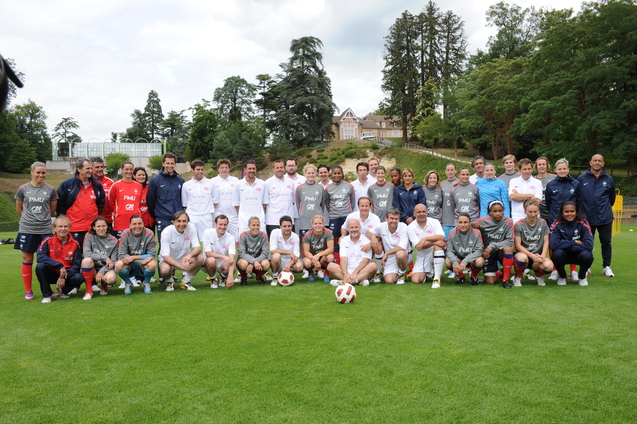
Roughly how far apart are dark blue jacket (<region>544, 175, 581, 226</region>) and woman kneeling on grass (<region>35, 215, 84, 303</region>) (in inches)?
282

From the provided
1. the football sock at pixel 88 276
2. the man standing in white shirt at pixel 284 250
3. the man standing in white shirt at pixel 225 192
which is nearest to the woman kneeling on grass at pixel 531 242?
the man standing in white shirt at pixel 284 250

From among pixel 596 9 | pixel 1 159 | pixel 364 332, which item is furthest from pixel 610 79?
pixel 1 159

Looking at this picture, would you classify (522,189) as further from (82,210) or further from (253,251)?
(82,210)

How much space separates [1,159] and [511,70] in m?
51.1

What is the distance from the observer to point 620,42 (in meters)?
26.6

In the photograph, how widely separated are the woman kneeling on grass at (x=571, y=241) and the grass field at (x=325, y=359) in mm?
622

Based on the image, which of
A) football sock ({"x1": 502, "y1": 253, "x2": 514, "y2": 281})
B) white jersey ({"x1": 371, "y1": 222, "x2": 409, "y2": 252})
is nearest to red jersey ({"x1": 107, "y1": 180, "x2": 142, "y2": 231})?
white jersey ({"x1": 371, "y1": 222, "x2": 409, "y2": 252})

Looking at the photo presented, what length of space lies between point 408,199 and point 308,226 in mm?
1780

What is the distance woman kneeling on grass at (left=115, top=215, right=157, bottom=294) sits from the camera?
6.61 m

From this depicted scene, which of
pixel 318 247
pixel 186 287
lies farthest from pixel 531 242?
pixel 186 287

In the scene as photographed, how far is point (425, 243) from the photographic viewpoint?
704 cm

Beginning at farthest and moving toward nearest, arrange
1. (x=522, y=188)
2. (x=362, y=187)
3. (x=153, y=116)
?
1. (x=153, y=116)
2. (x=362, y=187)
3. (x=522, y=188)

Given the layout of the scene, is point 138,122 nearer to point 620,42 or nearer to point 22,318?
point 620,42

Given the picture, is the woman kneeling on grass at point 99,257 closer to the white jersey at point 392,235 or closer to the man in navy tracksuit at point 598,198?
the white jersey at point 392,235
